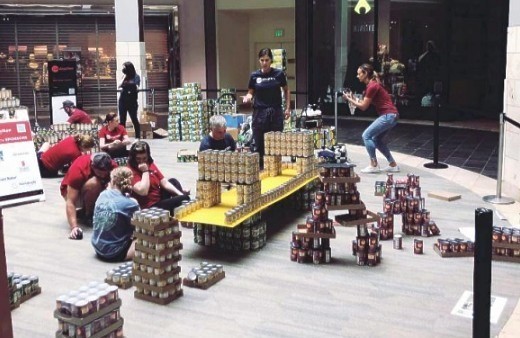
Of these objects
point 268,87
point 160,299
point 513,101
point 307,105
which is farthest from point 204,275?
point 307,105

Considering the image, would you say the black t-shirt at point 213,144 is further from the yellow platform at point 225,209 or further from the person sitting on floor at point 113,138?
the person sitting on floor at point 113,138

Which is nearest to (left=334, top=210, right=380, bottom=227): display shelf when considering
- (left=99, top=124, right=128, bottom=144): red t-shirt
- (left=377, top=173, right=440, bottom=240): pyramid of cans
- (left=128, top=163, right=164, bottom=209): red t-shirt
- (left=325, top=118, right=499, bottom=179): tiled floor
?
(left=377, top=173, right=440, bottom=240): pyramid of cans

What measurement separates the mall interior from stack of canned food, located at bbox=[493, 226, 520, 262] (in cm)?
13

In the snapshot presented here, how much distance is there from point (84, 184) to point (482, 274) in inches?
217

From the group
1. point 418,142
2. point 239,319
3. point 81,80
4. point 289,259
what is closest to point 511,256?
point 289,259

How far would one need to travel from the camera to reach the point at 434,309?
589cm

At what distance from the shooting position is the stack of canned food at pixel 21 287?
597 cm

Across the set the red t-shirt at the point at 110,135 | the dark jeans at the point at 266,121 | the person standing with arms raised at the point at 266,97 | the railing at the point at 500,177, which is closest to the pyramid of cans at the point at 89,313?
the person standing with arms raised at the point at 266,97

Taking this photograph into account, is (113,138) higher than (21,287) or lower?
higher

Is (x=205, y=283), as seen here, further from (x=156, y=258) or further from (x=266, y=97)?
(x=266, y=97)

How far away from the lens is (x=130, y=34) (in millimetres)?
18078

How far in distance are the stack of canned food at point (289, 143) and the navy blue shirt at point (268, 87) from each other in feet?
4.98

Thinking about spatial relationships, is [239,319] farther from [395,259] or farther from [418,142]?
[418,142]

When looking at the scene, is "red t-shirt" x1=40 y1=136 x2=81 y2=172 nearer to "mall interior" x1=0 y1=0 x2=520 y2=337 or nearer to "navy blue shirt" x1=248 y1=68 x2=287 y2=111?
"mall interior" x1=0 y1=0 x2=520 y2=337
